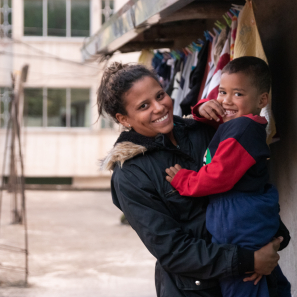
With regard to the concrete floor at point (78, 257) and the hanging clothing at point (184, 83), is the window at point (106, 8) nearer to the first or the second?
A: the concrete floor at point (78, 257)

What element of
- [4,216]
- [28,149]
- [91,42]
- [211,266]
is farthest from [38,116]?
[211,266]

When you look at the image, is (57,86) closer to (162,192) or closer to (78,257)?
(78,257)

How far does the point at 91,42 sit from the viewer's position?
14.4 feet

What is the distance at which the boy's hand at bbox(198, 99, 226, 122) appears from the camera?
2.02 meters

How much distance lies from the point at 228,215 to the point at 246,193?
0.12 metres

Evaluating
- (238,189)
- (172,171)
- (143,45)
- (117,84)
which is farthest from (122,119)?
(143,45)

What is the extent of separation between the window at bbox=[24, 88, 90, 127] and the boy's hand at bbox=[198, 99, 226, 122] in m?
12.8

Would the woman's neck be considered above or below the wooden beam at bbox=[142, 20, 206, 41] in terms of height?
below

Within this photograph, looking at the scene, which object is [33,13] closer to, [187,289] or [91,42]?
[91,42]

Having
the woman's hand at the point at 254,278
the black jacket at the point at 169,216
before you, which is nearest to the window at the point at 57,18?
the black jacket at the point at 169,216

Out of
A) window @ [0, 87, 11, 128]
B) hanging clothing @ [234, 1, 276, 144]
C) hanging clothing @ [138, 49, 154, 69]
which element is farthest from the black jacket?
window @ [0, 87, 11, 128]

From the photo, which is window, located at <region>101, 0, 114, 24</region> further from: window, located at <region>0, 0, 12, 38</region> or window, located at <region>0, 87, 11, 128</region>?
window, located at <region>0, 87, 11, 128</region>

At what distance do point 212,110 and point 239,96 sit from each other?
15 centimetres

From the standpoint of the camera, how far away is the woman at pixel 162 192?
5.73 feet
